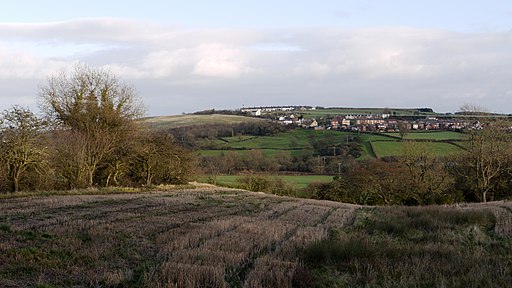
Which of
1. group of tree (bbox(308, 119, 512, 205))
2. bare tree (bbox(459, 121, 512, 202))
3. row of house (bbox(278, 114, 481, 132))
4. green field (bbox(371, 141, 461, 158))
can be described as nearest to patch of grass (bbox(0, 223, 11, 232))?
group of tree (bbox(308, 119, 512, 205))

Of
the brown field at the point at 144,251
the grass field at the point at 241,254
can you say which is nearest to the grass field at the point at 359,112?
the grass field at the point at 241,254

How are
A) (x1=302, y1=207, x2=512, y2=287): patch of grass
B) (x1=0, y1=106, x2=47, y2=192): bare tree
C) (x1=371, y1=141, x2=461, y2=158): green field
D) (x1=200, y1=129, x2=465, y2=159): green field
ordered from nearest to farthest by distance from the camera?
(x1=302, y1=207, x2=512, y2=287): patch of grass < (x1=0, y1=106, x2=47, y2=192): bare tree < (x1=371, y1=141, x2=461, y2=158): green field < (x1=200, y1=129, x2=465, y2=159): green field

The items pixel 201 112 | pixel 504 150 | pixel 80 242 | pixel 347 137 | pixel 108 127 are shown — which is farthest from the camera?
pixel 201 112

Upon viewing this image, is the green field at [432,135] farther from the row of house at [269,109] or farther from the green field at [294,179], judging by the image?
the row of house at [269,109]

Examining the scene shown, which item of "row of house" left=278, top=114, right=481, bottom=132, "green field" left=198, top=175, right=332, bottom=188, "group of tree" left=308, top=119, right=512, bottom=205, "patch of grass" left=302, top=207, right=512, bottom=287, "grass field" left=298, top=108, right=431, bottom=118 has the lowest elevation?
"green field" left=198, top=175, right=332, bottom=188

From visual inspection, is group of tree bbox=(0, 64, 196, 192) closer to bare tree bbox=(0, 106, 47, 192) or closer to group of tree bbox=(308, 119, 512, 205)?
bare tree bbox=(0, 106, 47, 192)

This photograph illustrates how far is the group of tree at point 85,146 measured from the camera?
104ft

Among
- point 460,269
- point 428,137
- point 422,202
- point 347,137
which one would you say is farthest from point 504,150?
point 460,269

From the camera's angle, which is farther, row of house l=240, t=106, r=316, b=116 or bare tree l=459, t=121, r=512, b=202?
row of house l=240, t=106, r=316, b=116

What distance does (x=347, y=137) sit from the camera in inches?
3401

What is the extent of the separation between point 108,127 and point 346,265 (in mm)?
34743

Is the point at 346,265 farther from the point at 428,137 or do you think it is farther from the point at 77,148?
the point at 428,137

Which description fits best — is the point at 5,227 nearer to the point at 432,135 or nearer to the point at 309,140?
the point at 432,135

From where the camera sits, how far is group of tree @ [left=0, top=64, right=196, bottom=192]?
3175cm
